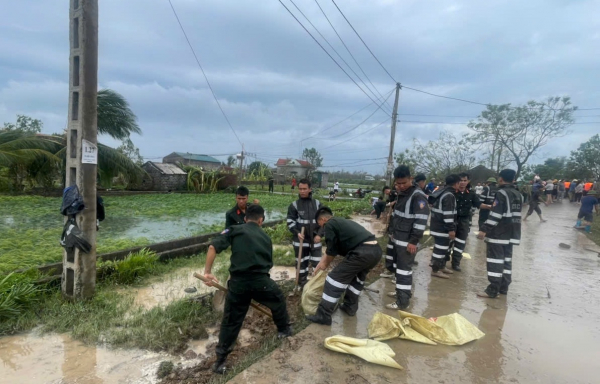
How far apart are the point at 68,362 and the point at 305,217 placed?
123 inches

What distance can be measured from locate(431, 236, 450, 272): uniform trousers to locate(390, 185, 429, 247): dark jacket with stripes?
1.70 m

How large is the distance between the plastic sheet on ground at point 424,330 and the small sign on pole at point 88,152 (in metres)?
3.93

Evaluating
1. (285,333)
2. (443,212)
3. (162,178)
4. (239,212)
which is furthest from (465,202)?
(162,178)

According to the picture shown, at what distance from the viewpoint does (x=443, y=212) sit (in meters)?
5.81

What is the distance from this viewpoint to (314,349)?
10.9 ft

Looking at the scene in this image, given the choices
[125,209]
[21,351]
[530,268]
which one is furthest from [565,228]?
[125,209]

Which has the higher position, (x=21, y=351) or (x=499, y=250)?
(x=499, y=250)

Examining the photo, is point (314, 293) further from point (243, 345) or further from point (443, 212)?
point (443, 212)

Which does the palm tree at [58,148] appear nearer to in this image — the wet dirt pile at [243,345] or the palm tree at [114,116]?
the palm tree at [114,116]

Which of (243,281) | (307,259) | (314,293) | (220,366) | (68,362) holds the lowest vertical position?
(68,362)

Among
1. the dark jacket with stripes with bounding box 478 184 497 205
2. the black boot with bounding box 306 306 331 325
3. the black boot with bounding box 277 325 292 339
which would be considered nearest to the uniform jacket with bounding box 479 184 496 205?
the dark jacket with stripes with bounding box 478 184 497 205

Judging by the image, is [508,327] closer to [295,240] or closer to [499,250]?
[499,250]

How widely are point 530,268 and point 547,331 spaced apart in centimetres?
326

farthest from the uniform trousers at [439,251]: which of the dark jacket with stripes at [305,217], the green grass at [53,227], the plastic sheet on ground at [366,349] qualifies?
the green grass at [53,227]
